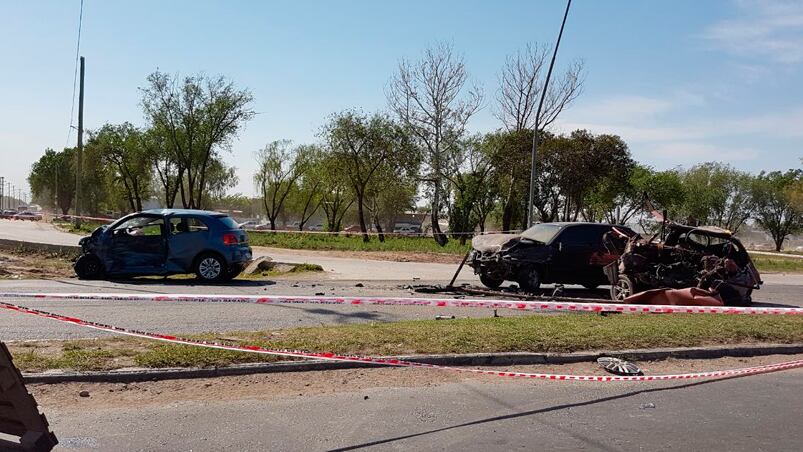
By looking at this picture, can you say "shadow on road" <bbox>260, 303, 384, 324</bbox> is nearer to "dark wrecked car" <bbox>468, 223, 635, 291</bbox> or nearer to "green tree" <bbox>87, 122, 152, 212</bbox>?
"dark wrecked car" <bbox>468, 223, 635, 291</bbox>

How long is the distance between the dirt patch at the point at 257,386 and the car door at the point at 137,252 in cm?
911

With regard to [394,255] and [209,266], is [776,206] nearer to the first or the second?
[394,255]

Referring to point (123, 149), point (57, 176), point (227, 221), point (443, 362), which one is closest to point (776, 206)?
point (123, 149)

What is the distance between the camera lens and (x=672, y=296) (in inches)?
449

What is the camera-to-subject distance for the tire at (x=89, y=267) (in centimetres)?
1477

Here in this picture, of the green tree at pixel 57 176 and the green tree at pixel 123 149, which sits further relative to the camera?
the green tree at pixel 57 176

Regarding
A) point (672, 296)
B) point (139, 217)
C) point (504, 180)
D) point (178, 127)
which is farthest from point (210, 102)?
point (672, 296)

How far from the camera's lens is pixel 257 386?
20.0 ft

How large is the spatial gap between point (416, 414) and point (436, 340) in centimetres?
223

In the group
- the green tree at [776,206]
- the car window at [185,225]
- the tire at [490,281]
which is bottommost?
the tire at [490,281]

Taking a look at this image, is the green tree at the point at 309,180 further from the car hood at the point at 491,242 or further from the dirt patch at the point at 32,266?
the car hood at the point at 491,242

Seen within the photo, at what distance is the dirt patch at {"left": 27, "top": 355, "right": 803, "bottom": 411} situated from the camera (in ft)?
18.4

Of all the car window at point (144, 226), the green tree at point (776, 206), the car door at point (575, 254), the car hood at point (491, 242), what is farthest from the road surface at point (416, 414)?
the green tree at point (776, 206)

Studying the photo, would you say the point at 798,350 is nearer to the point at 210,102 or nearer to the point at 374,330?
the point at 374,330
